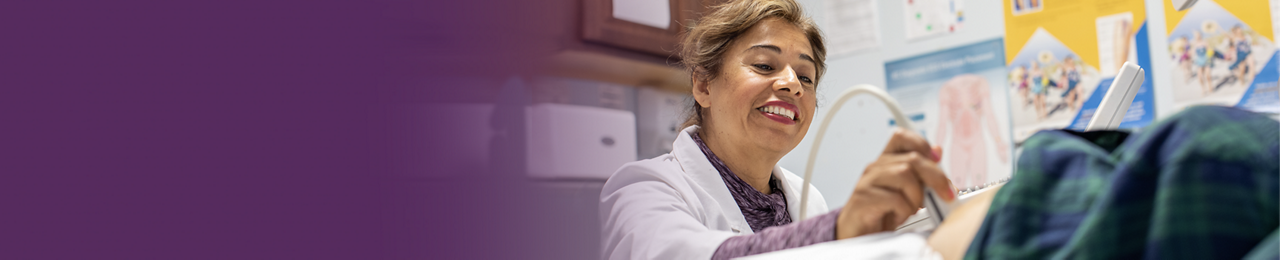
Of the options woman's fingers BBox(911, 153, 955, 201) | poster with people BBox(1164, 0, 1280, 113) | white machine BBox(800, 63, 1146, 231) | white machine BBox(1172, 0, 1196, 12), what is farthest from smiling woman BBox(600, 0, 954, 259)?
poster with people BBox(1164, 0, 1280, 113)

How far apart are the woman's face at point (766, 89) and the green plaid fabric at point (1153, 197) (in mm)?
632

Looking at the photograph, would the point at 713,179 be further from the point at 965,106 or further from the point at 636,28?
the point at 965,106

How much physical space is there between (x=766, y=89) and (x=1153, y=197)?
2.35 feet

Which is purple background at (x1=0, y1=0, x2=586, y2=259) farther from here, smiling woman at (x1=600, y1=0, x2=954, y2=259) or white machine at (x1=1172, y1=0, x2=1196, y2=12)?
white machine at (x1=1172, y1=0, x2=1196, y2=12)

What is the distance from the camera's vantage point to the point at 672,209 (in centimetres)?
97

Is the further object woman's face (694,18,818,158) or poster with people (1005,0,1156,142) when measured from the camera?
poster with people (1005,0,1156,142)

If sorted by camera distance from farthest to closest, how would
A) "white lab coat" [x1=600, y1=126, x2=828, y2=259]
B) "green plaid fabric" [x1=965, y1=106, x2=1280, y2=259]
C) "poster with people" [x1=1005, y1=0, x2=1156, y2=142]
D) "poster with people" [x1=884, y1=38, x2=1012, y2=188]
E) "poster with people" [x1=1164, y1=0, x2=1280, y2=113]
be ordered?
"poster with people" [x1=884, y1=38, x2=1012, y2=188] → "poster with people" [x1=1005, y1=0, x2=1156, y2=142] → "poster with people" [x1=1164, y1=0, x2=1280, y2=113] → "white lab coat" [x1=600, y1=126, x2=828, y2=259] → "green plaid fabric" [x1=965, y1=106, x2=1280, y2=259]

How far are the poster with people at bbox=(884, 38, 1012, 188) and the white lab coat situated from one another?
0.73 metres

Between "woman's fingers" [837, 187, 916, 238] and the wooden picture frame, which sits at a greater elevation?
the wooden picture frame

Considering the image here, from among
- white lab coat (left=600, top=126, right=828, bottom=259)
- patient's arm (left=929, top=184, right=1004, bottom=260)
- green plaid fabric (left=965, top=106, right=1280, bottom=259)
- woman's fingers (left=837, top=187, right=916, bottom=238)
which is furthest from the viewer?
white lab coat (left=600, top=126, right=828, bottom=259)

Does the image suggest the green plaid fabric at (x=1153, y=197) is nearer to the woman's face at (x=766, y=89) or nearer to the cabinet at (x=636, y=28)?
the woman's face at (x=766, y=89)

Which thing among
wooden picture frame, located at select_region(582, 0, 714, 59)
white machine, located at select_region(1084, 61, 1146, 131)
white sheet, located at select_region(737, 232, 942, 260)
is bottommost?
white sheet, located at select_region(737, 232, 942, 260)

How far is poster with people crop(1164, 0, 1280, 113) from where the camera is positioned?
1450mm

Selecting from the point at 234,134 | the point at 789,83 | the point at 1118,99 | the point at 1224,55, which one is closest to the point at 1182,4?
the point at 1224,55
